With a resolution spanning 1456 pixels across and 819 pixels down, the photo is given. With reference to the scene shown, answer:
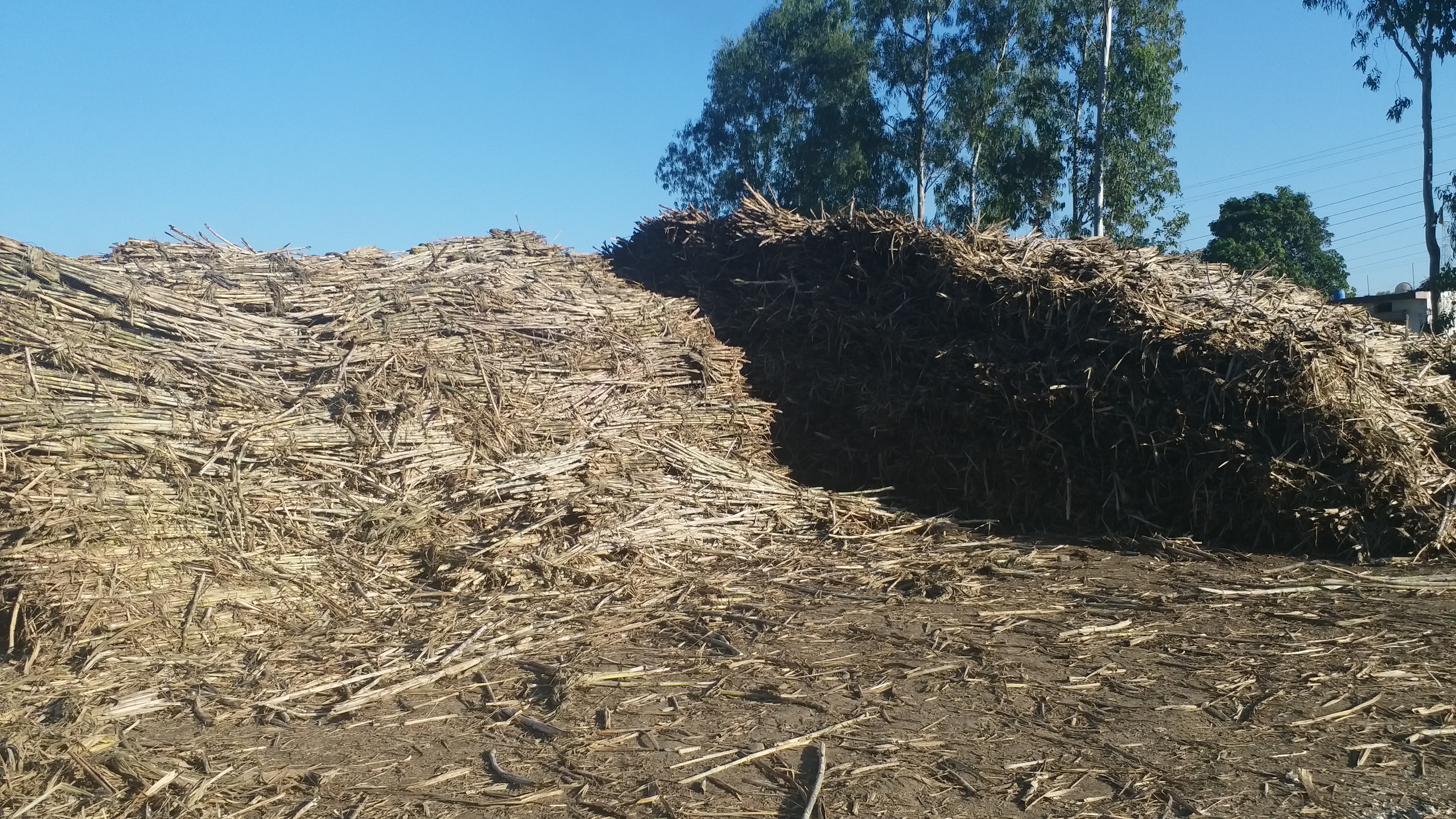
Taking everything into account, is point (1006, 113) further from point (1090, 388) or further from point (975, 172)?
point (1090, 388)

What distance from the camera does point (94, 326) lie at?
19.4 feet

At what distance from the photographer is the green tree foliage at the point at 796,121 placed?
94.3ft

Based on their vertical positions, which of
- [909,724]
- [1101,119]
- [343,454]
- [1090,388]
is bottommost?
[909,724]

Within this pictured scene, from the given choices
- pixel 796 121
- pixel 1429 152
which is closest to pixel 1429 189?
pixel 1429 152

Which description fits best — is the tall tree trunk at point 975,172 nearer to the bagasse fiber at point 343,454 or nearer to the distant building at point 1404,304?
the distant building at point 1404,304

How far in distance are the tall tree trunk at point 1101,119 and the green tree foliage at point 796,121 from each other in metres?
6.53

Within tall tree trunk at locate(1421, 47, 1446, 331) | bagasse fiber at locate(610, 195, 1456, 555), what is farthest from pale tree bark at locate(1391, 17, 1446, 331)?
bagasse fiber at locate(610, 195, 1456, 555)

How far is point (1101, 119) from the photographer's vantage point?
22.6 meters

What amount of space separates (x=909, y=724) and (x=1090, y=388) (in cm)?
364

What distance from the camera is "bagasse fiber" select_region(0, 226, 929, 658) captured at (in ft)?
15.3

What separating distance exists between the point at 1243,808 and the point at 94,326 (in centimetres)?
621

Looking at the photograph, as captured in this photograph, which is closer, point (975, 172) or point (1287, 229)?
point (975, 172)

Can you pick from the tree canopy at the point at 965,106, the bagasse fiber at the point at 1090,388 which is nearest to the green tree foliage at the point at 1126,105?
the tree canopy at the point at 965,106

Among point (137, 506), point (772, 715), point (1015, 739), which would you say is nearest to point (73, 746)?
point (137, 506)
